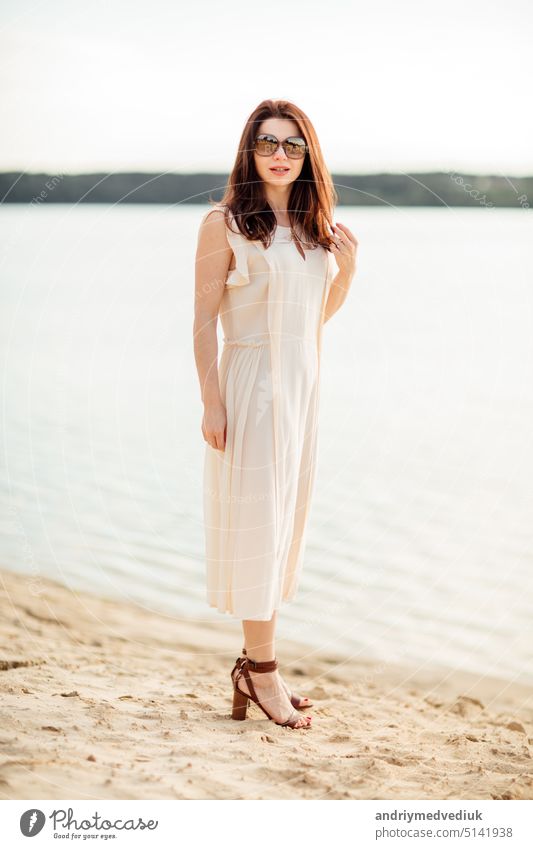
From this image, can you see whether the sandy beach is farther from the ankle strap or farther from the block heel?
the ankle strap

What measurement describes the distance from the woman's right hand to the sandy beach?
118 centimetres

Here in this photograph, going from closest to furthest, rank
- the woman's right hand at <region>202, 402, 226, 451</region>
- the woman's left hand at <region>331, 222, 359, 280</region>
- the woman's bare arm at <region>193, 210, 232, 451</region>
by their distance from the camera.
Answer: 1. the woman's bare arm at <region>193, 210, 232, 451</region>
2. the woman's right hand at <region>202, 402, 226, 451</region>
3. the woman's left hand at <region>331, 222, 359, 280</region>

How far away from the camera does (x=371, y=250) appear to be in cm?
2781

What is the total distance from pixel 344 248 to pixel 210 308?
0.63 m

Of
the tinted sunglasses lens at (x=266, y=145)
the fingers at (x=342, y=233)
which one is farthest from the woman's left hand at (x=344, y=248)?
the tinted sunglasses lens at (x=266, y=145)

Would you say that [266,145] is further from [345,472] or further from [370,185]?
[370,185]

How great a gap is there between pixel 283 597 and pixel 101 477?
4361 millimetres

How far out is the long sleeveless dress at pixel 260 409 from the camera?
3678 mm

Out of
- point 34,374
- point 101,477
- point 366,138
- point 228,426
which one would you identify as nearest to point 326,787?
point 228,426

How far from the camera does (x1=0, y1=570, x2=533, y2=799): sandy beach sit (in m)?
3.32

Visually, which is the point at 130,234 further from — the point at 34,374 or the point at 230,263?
the point at 230,263

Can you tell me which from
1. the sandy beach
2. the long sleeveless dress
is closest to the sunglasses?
the long sleeveless dress

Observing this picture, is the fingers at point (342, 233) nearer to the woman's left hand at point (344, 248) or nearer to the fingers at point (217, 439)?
the woman's left hand at point (344, 248)

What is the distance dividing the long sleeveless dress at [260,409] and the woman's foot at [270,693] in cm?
30
